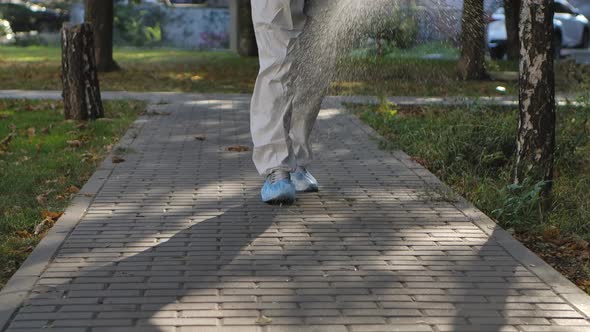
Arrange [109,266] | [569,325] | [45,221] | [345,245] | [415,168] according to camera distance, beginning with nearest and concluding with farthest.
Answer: [569,325]
[109,266]
[345,245]
[45,221]
[415,168]

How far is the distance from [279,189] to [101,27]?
1252 centimetres

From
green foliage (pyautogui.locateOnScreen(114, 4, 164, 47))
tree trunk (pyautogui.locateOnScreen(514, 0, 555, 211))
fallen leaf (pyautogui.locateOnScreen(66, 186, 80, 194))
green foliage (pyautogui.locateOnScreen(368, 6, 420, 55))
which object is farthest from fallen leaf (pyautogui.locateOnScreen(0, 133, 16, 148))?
green foliage (pyautogui.locateOnScreen(114, 4, 164, 47))

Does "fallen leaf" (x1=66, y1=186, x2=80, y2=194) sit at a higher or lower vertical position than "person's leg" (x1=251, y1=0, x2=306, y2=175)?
lower

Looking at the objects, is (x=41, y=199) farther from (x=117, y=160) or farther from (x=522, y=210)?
(x=522, y=210)

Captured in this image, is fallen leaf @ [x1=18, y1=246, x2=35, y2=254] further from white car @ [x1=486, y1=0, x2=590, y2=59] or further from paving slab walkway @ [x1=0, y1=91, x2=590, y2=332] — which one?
white car @ [x1=486, y1=0, x2=590, y2=59]

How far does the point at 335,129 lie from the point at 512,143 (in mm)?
2448

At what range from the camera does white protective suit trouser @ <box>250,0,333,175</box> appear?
5.91m

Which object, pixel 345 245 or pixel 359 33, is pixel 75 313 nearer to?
pixel 345 245

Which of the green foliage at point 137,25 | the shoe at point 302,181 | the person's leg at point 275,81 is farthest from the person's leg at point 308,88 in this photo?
the green foliage at point 137,25

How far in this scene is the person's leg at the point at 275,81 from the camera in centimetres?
589

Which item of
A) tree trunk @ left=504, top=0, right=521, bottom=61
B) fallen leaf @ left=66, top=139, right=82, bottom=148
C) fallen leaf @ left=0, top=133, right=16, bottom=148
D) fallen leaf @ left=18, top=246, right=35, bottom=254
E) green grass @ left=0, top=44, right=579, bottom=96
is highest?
tree trunk @ left=504, top=0, right=521, bottom=61

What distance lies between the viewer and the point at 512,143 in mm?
7953

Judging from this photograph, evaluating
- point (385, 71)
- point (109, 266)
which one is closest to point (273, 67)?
point (109, 266)

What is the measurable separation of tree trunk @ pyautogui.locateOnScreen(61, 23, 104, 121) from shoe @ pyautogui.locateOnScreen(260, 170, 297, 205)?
17.3 ft
